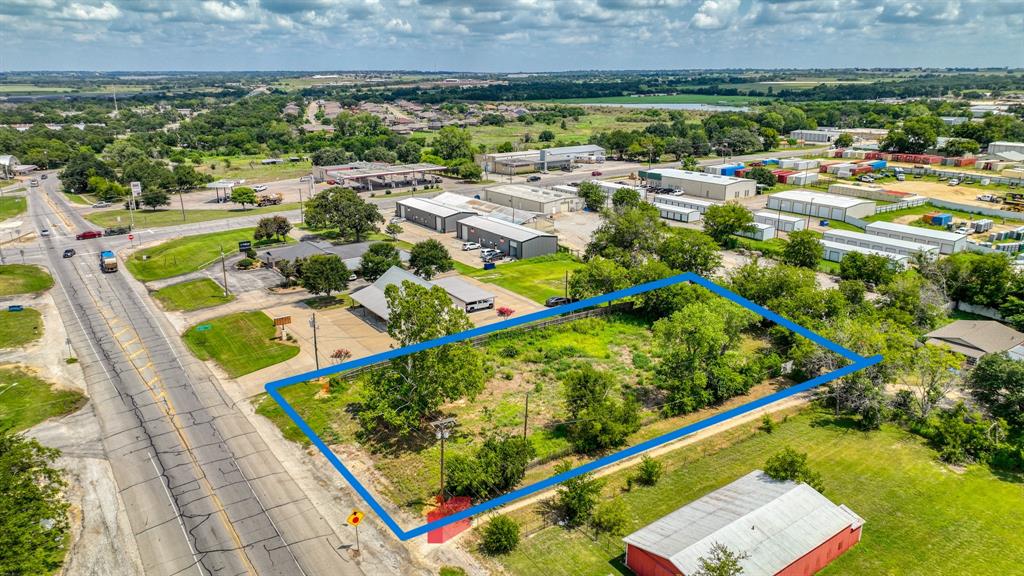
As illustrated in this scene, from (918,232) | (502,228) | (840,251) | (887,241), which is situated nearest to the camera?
(840,251)

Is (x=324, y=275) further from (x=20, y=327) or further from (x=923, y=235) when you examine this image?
(x=923, y=235)

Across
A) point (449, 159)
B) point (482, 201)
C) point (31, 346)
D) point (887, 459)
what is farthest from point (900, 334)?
point (449, 159)

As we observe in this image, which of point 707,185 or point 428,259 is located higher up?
point 707,185

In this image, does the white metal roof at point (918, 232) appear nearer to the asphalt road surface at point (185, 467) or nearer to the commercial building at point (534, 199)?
the commercial building at point (534, 199)

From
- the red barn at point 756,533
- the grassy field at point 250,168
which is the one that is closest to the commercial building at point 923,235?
the red barn at point 756,533

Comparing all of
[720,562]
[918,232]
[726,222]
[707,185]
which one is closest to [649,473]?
[720,562]

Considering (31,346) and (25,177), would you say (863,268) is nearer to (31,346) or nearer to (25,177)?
(31,346)
